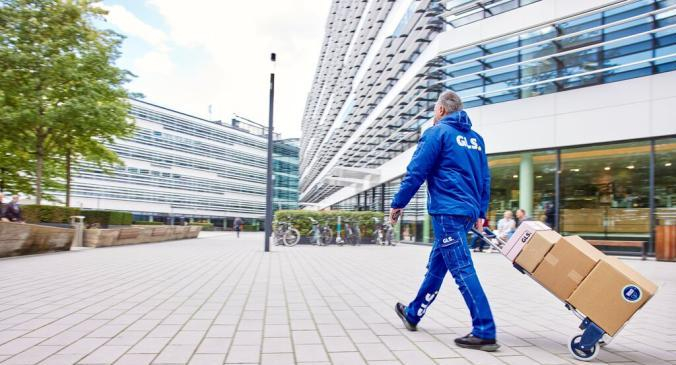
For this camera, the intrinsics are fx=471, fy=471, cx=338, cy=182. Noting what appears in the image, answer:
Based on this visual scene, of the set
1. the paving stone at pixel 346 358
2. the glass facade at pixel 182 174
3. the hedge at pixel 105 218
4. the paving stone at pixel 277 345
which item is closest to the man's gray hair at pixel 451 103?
the paving stone at pixel 346 358

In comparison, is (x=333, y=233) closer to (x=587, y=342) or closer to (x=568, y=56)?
(x=568, y=56)

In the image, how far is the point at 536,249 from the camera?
3.66 m

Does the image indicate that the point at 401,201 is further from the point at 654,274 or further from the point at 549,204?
the point at 549,204

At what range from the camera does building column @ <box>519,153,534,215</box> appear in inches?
685

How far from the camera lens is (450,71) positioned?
19.4 meters

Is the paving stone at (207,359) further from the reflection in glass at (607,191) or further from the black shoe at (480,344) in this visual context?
the reflection in glass at (607,191)

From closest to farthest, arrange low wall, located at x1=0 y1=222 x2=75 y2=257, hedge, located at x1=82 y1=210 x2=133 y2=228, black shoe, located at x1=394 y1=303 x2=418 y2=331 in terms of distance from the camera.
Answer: black shoe, located at x1=394 y1=303 x2=418 y2=331, low wall, located at x1=0 y1=222 x2=75 y2=257, hedge, located at x1=82 y1=210 x2=133 y2=228

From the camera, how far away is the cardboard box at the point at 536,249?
142 inches

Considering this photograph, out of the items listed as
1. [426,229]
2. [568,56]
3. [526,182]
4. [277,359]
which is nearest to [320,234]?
[426,229]

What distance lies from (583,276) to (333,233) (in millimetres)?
17678

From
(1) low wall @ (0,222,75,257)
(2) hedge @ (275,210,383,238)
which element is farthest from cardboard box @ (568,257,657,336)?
(2) hedge @ (275,210,383,238)

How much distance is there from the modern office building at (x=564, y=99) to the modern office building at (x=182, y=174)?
43980 millimetres

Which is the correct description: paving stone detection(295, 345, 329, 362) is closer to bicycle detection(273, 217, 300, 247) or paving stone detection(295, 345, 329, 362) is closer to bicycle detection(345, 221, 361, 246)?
bicycle detection(273, 217, 300, 247)

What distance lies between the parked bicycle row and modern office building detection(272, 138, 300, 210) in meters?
63.1
